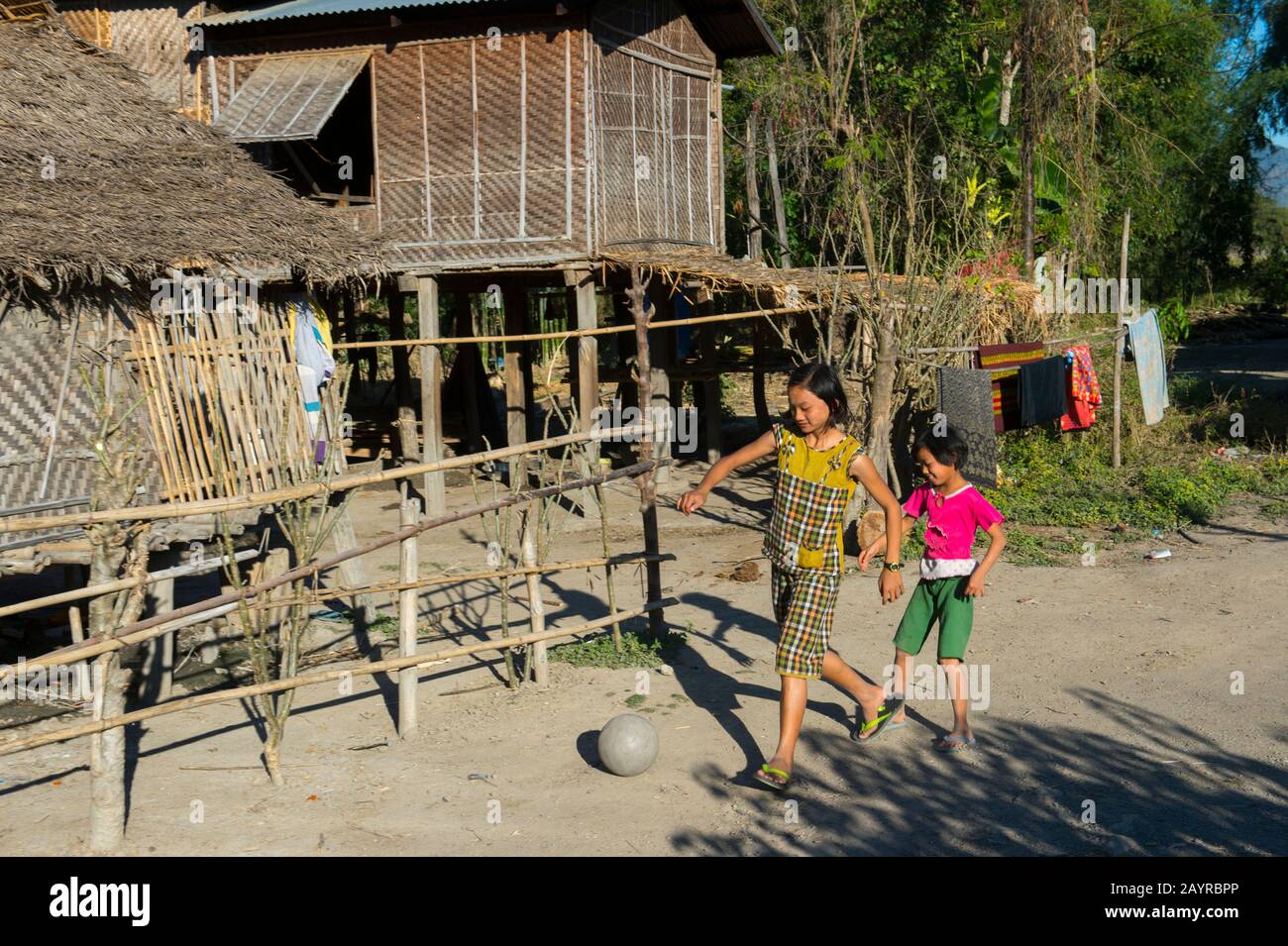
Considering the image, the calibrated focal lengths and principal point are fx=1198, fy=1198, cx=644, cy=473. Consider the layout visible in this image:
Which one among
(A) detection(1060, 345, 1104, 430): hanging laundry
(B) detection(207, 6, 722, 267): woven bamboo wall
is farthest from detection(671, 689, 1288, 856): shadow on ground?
(B) detection(207, 6, 722, 267): woven bamboo wall

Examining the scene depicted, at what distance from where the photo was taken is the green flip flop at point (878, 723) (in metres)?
5.44

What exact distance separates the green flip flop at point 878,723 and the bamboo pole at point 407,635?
211cm

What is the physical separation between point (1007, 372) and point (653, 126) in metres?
5.17

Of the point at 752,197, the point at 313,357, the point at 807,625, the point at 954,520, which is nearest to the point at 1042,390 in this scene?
the point at 954,520

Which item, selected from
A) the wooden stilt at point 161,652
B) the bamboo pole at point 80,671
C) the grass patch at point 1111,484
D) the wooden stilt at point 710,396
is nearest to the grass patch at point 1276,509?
the grass patch at point 1111,484

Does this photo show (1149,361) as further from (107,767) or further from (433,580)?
(107,767)

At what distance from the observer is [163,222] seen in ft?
23.7

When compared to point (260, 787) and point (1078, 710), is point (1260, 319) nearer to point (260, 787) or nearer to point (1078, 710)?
point (1078, 710)

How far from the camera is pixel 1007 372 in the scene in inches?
411

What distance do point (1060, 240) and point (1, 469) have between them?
14008mm

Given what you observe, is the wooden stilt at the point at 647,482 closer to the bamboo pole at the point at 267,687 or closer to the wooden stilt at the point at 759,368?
the bamboo pole at the point at 267,687
